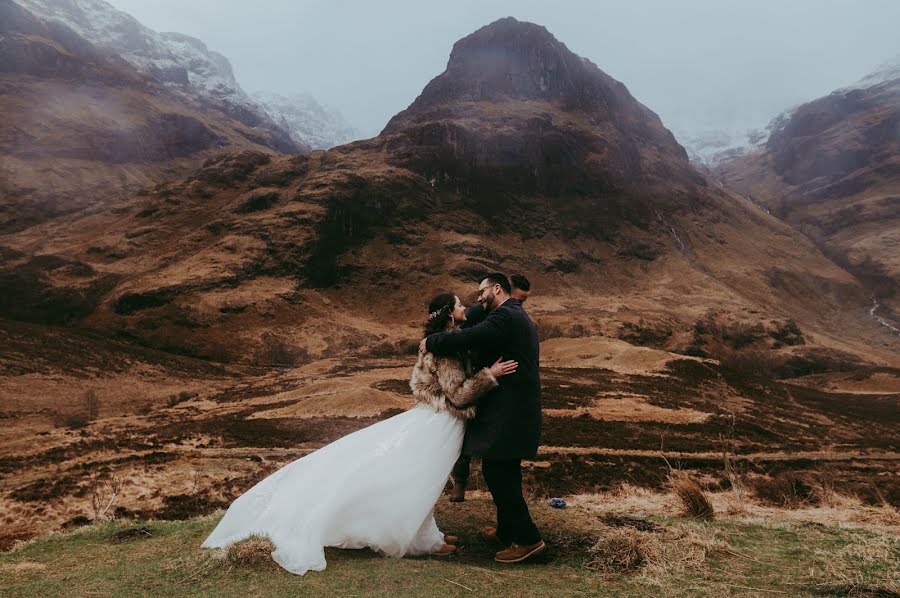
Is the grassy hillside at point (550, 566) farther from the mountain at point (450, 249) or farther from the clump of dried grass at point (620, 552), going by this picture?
the mountain at point (450, 249)

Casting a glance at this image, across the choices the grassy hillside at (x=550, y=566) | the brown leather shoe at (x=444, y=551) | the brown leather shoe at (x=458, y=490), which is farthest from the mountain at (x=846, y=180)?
the brown leather shoe at (x=444, y=551)

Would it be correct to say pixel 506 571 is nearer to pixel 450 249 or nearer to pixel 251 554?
pixel 251 554

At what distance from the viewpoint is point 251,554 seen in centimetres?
441

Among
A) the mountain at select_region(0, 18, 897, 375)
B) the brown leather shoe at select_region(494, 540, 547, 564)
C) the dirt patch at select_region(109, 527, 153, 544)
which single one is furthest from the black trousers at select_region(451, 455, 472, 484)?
the mountain at select_region(0, 18, 897, 375)

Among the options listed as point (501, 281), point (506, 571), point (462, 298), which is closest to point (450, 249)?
point (462, 298)

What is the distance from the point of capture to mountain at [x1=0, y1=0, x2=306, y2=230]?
93.6 meters

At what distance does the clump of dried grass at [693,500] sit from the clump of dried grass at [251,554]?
17.0 feet

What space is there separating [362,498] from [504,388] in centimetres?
159

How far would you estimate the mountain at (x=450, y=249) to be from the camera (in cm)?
6331

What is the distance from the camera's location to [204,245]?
248ft

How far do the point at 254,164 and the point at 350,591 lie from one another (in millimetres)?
100896

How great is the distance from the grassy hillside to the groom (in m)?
0.37

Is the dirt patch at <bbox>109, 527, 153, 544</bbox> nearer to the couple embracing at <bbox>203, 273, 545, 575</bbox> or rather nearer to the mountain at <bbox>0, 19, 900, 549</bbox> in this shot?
the couple embracing at <bbox>203, 273, 545, 575</bbox>

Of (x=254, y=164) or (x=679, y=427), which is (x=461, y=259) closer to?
(x=254, y=164)
